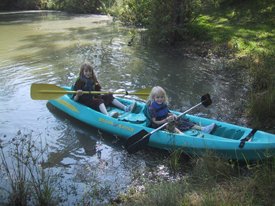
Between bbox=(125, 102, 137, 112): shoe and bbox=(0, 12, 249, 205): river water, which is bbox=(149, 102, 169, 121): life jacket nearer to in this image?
bbox=(0, 12, 249, 205): river water

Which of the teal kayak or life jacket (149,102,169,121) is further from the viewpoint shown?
life jacket (149,102,169,121)

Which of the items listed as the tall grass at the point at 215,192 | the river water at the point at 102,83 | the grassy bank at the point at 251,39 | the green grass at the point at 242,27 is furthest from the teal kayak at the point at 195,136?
the green grass at the point at 242,27

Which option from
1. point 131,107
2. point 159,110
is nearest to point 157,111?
point 159,110

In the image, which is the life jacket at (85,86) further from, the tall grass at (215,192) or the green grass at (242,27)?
the green grass at (242,27)

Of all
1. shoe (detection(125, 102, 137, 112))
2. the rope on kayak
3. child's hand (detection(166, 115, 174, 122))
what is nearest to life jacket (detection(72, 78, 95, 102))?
shoe (detection(125, 102, 137, 112))

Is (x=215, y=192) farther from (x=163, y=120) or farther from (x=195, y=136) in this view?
(x=163, y=120)

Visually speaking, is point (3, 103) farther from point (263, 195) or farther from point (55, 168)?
point (263, 195)

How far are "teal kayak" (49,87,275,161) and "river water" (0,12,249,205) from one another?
250 millimetres

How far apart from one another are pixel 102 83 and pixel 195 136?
4.75 meters

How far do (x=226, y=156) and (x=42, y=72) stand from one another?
24.5 ft

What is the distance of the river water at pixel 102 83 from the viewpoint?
5867 millimetres

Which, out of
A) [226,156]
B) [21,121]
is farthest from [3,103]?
[226,156]

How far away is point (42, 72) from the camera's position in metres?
11.7

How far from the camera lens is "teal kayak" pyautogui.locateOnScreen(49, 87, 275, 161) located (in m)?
5.53
